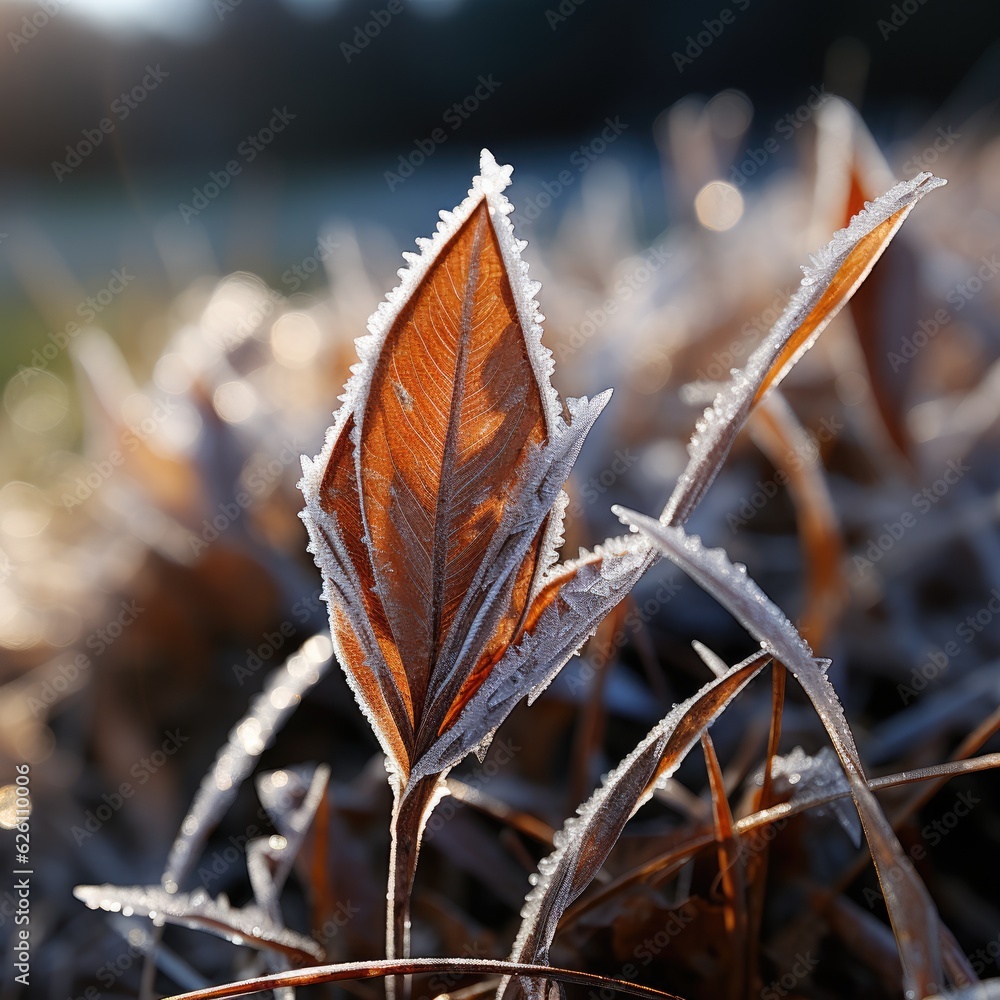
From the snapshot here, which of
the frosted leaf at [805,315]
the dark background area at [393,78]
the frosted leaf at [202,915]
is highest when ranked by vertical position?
the dark background area at [393,78]

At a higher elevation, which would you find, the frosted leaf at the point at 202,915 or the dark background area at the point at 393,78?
the dark background area at the point at 393,78

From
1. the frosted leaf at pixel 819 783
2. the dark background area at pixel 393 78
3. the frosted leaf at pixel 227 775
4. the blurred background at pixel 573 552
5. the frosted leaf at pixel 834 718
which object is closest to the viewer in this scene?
the frosted leaf at pixel 834 718

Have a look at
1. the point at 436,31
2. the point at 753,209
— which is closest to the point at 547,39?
the point at 436,31

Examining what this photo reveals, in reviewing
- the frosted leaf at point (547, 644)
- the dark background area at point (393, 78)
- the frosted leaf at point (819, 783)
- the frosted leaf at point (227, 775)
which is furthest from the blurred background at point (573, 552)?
the dark background area at point (393, 78)

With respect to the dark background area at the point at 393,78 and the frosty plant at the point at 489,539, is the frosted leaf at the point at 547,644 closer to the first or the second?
the frosty plant at the point at 489,539

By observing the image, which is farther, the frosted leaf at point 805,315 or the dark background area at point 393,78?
the dark background area at point 393,78

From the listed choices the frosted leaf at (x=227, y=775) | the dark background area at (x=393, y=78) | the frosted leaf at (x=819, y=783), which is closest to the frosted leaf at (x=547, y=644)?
the frosted leaf at (x=819, y=783)

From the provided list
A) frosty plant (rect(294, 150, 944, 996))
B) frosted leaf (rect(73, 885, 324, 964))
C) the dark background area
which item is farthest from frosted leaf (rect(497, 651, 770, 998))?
the dark background area

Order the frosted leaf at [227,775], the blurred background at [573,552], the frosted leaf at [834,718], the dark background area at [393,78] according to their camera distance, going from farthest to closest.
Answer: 1. the dark background area at [393,78]
2. the blurred background at [573,552]
3. the frosted leaf at [227,775]
4. the frosted leaf at [834,718]

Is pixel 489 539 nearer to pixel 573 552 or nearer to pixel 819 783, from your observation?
pixel 819 783

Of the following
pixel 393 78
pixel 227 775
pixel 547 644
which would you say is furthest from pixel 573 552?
pixel 393 78
